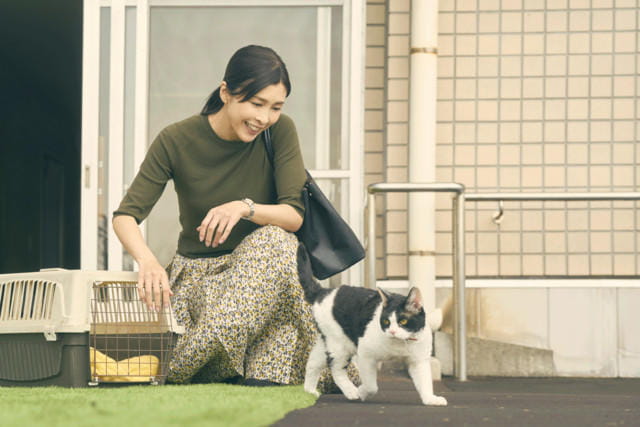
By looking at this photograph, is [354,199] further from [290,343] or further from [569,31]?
[290,343]

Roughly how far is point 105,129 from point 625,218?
8.63ft

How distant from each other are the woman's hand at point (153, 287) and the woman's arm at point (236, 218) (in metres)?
0.18

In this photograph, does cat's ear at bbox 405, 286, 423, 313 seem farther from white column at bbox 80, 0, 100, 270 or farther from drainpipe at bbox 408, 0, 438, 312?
white column at bbox 80, 0, 100, 270

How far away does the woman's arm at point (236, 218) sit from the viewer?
3045 millimetres

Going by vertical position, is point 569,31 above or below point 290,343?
above

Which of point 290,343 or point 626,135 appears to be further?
point 626,135

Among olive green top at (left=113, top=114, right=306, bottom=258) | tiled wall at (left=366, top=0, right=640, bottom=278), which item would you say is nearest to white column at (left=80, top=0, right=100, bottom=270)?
tiled wall at (left=366, top=0, right=640, bottom=278)

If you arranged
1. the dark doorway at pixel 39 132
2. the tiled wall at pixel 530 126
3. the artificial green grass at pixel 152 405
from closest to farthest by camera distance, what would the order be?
the artificial green grass at pixel 152 405, the tiled wall at pixel 530 126, the dark doorway at pixel 39 132

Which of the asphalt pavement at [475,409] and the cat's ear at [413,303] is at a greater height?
the cat's ear at [413,303]

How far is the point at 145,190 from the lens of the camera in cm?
338

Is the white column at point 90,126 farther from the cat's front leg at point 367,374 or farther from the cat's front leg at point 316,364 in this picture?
the cat's front leg at point 367,374

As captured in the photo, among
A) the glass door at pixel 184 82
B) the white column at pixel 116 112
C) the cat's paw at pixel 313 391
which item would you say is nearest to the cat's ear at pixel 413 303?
the cat's paw at pixel 313 391

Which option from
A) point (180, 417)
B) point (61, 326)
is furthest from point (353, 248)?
point (180, 417)

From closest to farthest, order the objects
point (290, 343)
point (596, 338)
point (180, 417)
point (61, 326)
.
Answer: point (180, 417) → point (61, 326) → point (290, 343) → point (596, 338)
